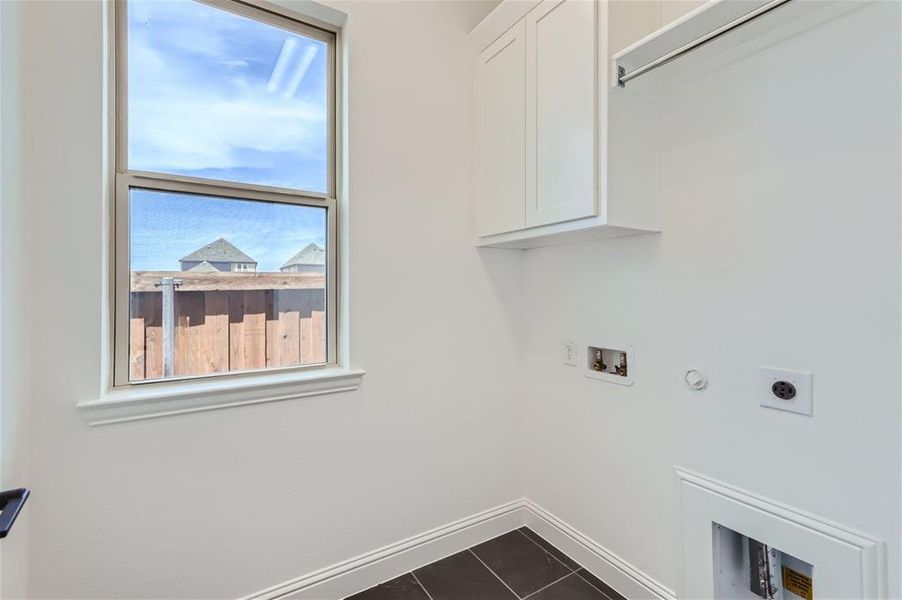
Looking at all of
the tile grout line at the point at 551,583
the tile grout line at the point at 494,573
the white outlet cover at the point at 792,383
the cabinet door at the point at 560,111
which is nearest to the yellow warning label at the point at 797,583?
the white outlet cover at the point at 792,383

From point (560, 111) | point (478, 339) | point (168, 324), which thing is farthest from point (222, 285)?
point (560, 111)

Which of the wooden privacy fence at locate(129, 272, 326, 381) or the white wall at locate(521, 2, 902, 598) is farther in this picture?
the wooden privacy fence at locate(129, 272, 326, 381)

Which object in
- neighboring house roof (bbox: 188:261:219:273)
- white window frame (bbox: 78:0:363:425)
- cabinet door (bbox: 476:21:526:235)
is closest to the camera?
white window frame (bbox: 78:0:363:425)

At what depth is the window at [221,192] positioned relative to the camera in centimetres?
147

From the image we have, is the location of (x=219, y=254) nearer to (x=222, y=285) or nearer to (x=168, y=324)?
(x=222, y=285)

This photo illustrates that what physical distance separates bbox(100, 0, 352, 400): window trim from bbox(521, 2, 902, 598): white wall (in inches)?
44.4

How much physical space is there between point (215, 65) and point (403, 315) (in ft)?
4.12

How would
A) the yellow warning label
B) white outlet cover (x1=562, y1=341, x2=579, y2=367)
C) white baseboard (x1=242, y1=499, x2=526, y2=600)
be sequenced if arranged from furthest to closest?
white outlet cover (x1=562, y1=341, x2=579, y2=367) < white baseboard (x1=242, y1=499, x2=526, y2=600) < the yellow warning label

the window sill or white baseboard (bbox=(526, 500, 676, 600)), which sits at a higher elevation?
the window sill

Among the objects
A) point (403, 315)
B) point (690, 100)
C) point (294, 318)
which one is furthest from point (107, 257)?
point (690, 100)

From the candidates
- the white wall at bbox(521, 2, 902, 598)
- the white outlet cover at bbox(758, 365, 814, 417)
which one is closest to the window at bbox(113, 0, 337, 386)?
the white wall at bbox(521, 2, 902, 598)

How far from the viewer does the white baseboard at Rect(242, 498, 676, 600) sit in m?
1.66

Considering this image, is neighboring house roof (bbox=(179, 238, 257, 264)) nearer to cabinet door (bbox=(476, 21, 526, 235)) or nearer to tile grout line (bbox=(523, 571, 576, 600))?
cabinet door (bbox=(476, 21, 526, 235))

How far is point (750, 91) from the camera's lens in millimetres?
1326
